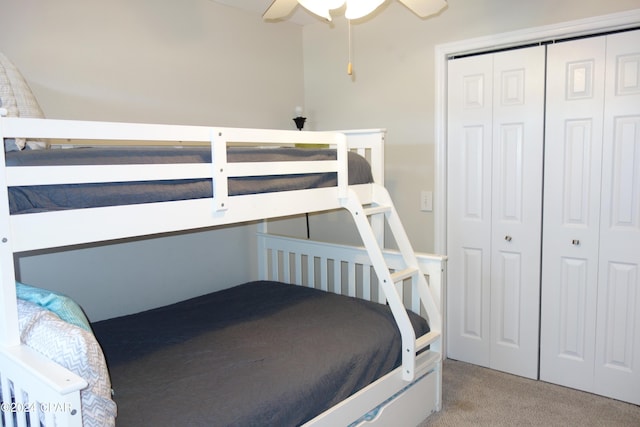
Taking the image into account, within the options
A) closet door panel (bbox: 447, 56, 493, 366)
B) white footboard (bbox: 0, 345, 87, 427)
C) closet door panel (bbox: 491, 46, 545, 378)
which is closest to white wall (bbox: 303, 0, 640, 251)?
closet door panel (bbox: 447, 56, 493, 366)

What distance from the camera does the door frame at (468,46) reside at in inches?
93.7

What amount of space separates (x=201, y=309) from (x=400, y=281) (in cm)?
101

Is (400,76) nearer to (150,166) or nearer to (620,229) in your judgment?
(620,229)

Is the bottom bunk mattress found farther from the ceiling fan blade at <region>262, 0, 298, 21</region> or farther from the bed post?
the ceiling fan blade at <region>262, 0, 298, 21</region>

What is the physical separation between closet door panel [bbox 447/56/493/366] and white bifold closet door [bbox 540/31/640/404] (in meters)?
0.33

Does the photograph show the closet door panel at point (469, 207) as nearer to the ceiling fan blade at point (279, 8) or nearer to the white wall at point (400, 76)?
the white wall at point (400, 76)

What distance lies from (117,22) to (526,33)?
2.12 m

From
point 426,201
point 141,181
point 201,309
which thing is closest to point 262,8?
point 426,201

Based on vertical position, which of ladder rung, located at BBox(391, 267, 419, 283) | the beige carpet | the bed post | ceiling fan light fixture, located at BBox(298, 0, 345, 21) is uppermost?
ceiling fan light fixture, located at BBox(298, 0, 345, 21)

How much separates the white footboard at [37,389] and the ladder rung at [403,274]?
4.74 ft

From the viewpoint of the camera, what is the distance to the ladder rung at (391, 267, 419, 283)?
224cm

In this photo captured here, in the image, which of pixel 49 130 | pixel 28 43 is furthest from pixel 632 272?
pixel 28 43

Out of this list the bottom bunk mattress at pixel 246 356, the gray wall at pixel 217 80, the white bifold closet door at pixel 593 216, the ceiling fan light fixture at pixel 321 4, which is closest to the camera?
the bottom bunk mattress at pixel 246 356

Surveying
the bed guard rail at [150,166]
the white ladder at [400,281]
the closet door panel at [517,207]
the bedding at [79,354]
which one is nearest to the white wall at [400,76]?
the closet door panel at [517,207]
